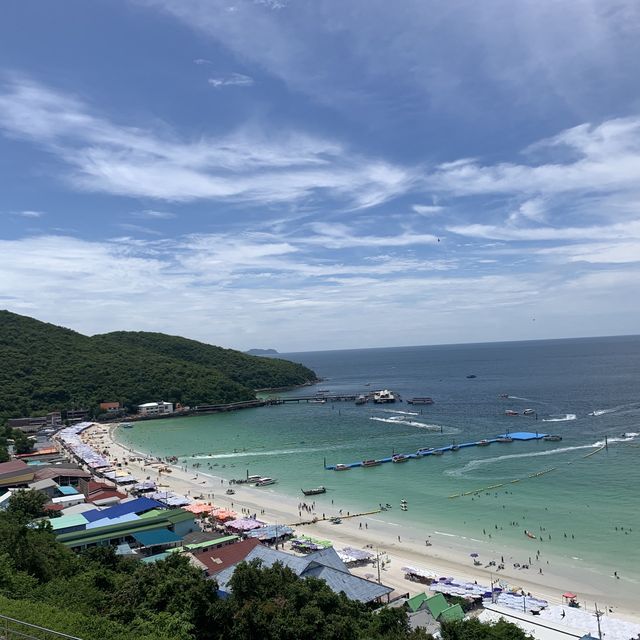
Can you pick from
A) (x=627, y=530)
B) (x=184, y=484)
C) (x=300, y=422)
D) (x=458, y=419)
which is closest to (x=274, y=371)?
(x=300, y=422)

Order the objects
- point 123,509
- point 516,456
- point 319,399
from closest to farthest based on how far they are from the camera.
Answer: point 123,509 < point 516,456 < point 319,399

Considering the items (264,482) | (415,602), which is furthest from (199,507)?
(415,602)

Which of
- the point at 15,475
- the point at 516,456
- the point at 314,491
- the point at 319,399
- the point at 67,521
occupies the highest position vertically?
the point at 15,475

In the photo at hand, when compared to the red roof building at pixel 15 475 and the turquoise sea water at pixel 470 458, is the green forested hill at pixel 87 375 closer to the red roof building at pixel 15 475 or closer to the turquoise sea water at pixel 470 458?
the turquoise sea water at pixel 470 458

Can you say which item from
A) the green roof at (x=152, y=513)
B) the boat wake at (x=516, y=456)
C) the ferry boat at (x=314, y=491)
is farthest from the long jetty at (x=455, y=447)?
the green roof at (x=152, y=513)

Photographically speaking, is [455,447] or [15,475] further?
[455,447]

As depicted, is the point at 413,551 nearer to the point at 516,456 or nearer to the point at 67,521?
the point at 67,521

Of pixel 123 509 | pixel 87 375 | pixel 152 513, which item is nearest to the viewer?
pixel 152 513

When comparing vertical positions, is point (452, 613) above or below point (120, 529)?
below
